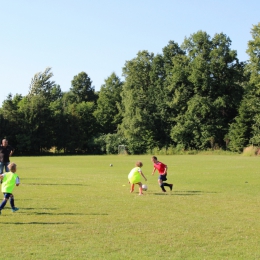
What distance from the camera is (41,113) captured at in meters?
74.6

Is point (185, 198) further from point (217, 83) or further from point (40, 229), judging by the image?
point (217, 83)

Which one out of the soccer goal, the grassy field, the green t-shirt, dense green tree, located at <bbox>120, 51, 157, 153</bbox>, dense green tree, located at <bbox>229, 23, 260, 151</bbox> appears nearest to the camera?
the grassy field

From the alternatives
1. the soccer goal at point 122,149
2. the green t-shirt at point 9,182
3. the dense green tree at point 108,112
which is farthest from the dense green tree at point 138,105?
the green t-shirt at point 9,182

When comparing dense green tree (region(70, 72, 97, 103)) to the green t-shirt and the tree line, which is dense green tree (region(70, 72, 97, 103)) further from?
the green t-shirt

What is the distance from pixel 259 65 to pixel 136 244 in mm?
58944

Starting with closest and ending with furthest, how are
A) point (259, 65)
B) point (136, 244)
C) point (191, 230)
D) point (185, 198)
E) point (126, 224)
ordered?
1. point (136, 244)
2. point (191, 230)
3. point (126, 224)
4. point (185, 198)
5. point (259, 65)

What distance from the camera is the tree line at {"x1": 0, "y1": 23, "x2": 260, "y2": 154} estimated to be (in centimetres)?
6731

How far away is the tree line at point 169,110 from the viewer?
2650 inches

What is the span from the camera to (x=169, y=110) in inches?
2933

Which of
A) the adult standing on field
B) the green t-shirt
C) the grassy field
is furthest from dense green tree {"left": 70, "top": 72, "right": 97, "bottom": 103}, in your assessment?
the green t-shirt

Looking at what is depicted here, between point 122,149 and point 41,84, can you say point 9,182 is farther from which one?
point 41,84

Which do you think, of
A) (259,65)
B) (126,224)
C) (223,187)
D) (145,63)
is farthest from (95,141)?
(126,224)

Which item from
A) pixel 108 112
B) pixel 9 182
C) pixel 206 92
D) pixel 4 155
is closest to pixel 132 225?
pixel 9 182

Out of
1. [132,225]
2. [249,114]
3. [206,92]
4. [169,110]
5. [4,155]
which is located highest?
[206,92]
